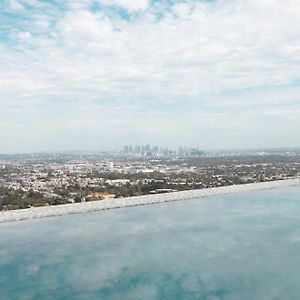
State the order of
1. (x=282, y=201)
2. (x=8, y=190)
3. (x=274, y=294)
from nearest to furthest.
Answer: (x=274, y=294)
(x=282, y=201)
(x=8, y=190)

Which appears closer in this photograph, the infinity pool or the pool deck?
the infinity pool

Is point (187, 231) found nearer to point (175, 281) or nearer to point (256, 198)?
point (175, 281)

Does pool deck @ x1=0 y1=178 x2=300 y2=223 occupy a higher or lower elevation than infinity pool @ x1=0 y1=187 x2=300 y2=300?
higher

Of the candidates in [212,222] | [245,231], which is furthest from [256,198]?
[245,231]

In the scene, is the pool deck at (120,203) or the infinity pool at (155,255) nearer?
the infinity pool at (155,255)

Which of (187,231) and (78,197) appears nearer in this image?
(187,231)
